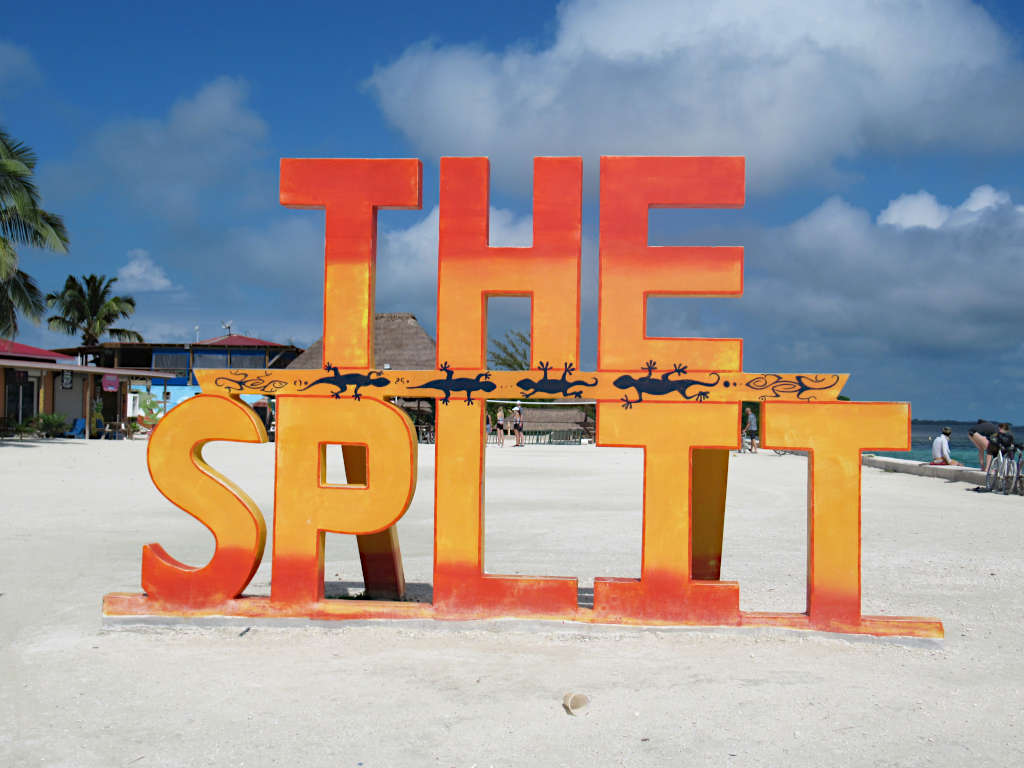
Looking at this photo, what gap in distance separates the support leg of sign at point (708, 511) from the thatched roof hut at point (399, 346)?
33.5m

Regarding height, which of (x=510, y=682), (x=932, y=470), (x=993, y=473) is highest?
(x=993, y=473)

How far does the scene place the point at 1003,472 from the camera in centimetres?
1692

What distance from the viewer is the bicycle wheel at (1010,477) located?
16703mm

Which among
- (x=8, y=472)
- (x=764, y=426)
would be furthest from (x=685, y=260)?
(x=8, y=472)

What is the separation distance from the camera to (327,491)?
238 inches

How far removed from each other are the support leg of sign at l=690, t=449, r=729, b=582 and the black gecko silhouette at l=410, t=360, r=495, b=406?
175cm

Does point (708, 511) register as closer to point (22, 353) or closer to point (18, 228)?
point (18, 228)

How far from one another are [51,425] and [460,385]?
91.6 ft

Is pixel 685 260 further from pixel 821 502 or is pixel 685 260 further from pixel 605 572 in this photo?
pixel 605 572

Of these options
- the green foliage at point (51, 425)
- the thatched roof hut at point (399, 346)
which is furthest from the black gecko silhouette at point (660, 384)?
the thatched roof hut at point (399, 346)

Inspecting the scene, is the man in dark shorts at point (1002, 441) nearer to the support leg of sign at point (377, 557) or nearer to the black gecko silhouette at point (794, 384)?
the black gecko silhouette at point (794, 384)

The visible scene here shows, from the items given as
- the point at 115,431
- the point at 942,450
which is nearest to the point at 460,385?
the point at 942,450

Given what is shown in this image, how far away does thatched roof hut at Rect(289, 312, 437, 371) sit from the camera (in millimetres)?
41031

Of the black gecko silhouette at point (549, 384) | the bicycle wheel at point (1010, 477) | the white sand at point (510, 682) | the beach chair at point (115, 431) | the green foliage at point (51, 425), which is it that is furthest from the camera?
the beach chair at point (115, 431)
